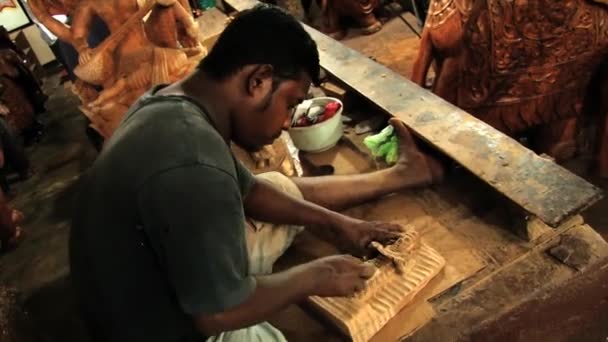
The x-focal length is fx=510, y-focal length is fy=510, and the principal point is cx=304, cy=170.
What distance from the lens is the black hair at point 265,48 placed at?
4.73 ft

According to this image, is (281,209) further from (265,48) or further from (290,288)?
(265,48)

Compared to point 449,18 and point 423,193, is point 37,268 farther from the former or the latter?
point 449,18

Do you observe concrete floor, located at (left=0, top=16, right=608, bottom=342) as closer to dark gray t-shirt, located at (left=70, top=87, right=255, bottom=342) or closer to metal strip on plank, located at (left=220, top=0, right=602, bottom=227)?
metal strip on plank, located at (left=220, top=0, right=602, bottom=227)

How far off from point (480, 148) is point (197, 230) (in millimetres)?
1543

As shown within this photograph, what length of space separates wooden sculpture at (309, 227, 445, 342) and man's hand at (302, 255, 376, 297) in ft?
0.22

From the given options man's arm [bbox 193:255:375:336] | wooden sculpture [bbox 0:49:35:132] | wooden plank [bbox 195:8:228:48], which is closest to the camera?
man's arm [bbox 193:255:375:336]

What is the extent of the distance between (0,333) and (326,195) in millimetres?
1700

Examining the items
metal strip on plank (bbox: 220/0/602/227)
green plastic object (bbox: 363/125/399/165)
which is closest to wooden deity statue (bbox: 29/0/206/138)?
metal strip on plank (bbox: 220/0/602/227)

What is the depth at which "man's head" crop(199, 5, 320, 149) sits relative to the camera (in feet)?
4.73

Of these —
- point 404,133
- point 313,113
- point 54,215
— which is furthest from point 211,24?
point 404,133

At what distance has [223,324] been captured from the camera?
1346 millimetres

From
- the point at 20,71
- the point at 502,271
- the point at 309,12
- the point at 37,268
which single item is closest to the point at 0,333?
the point at 37,268

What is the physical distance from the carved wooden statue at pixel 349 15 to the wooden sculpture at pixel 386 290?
429cm

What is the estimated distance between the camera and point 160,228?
1.23m
